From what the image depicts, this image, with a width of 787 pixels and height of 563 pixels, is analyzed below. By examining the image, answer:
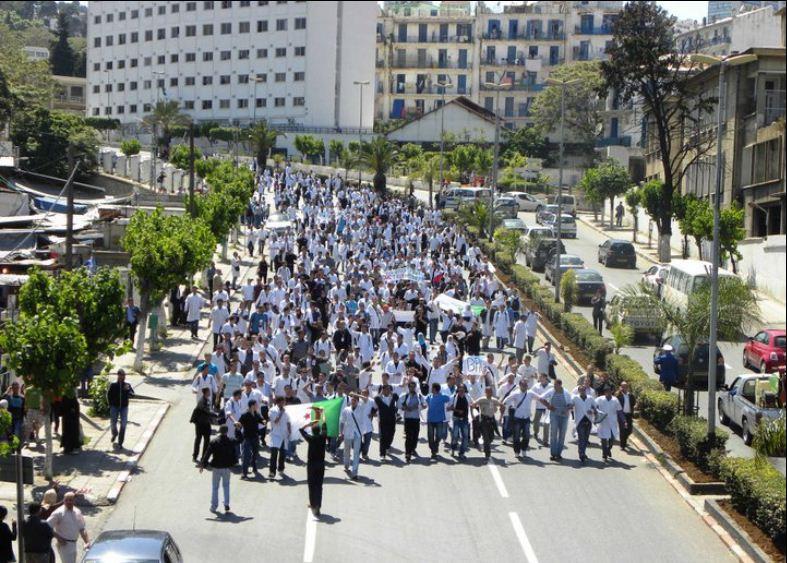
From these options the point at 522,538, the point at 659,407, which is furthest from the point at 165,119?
the point at 522,538

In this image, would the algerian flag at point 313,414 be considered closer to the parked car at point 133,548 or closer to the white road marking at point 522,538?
the white road marking at point 522,538

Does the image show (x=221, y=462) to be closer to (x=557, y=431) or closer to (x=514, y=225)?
(x=557, y=431)

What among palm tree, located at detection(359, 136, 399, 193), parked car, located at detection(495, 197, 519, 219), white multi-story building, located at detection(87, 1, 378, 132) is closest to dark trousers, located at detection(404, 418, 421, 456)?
parked car, located at detection(495, 197, 519, 219)

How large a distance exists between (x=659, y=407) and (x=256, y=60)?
9737 cm

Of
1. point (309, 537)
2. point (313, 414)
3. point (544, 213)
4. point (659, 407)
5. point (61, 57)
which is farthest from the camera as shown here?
point (61, 57)

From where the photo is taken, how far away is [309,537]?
17766 millimetres

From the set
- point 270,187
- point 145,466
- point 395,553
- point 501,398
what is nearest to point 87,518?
point 145,466

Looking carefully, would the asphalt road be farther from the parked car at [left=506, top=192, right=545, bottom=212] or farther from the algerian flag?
the parked car at [left=506, top=192, right=545, bottom=212]

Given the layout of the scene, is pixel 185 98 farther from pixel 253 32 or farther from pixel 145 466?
pixel 145 466

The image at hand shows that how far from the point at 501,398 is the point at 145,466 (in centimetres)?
664

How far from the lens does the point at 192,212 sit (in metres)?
45.1

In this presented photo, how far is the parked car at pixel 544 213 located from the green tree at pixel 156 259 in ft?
125

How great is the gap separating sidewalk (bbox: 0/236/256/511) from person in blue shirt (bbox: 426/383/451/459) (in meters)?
5.18

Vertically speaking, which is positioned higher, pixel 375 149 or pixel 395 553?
pixel 375 149
